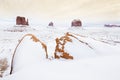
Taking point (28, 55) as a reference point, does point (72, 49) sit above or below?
above

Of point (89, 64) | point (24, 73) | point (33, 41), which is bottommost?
point (24, 73)

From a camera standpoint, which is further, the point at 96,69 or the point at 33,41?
the point at 33,41

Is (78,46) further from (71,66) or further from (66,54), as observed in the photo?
(71,66)

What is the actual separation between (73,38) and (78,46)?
0.52 meters

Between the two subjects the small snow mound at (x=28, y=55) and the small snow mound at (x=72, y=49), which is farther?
the small snow mound at (x=72, y=49)

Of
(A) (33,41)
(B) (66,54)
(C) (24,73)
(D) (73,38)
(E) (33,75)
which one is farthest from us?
(A) (33,41)

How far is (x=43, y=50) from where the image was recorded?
4738 mm

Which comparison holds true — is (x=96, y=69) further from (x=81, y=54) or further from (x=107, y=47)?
(x=107, y=47)

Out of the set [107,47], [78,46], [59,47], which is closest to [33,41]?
[59,47]

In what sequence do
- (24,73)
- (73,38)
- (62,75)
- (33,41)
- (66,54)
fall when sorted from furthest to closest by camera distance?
1. (33,41)
2. (73,38)
3. (66,54)
4. (24,73)
5. (62,75)

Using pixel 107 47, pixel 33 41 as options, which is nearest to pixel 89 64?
pixel 107 47

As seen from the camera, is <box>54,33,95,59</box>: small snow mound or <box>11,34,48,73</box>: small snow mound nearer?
<box>11,34,48,73</box>: small snow mound

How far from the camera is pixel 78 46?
466cm

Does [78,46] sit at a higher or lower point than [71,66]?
higher
